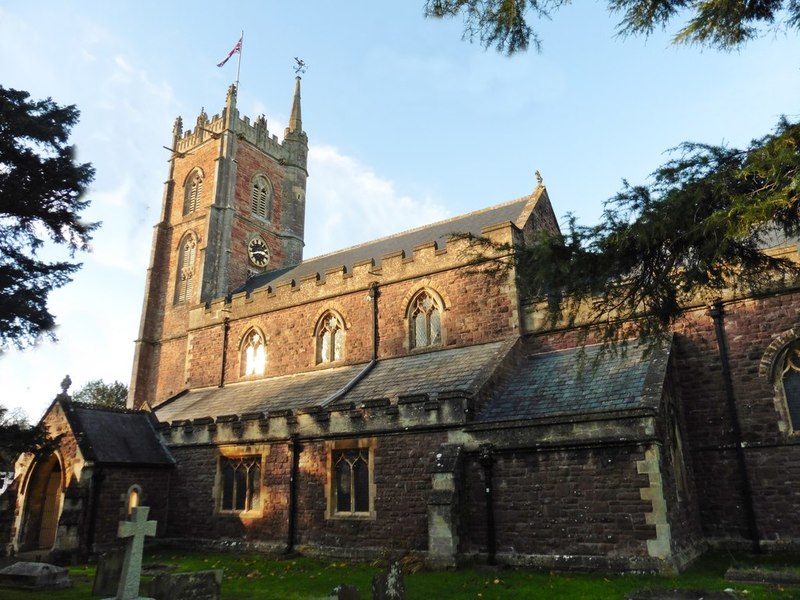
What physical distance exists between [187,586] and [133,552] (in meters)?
0.96

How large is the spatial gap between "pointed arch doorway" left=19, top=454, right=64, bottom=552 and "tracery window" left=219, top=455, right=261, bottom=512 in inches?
174

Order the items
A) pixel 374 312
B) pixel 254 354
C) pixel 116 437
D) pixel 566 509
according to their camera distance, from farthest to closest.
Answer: pixel 254 354
pixel 374 312
pixel 116 437
pixel 566 509

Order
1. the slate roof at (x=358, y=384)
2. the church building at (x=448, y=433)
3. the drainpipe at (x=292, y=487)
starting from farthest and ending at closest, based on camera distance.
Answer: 1. the slate roof at (x=358, y=384)
2. the drainpipe at (x=292, y=487)
3. the church building at (x=448, y=433)

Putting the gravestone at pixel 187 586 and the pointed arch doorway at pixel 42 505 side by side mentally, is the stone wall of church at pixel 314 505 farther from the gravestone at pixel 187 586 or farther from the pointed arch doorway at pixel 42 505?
the gravestone at pixel 187 586

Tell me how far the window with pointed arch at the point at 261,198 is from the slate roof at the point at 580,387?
20.1 metres

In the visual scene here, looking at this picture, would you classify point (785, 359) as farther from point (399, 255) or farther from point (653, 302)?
point (399, 255)

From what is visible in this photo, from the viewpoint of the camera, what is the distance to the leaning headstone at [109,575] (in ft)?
31.6

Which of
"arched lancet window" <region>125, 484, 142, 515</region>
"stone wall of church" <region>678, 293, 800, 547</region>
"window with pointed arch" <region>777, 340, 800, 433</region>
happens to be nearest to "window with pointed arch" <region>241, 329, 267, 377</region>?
"arched lancet window" <region>125, 484, 142, 515</region>

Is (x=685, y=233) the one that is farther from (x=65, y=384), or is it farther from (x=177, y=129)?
(x=177, y=129)

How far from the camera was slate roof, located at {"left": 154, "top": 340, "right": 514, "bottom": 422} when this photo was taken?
47.4 ft

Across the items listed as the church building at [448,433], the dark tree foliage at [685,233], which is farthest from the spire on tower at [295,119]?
the dark tree foliage at [685,233]

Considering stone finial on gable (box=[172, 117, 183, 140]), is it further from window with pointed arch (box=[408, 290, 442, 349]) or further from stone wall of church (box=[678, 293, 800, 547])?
stone wall of church (box=[678, 293, 800, 547])

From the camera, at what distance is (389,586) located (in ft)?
23.4

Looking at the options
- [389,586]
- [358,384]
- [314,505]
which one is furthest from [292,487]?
[389,586]
